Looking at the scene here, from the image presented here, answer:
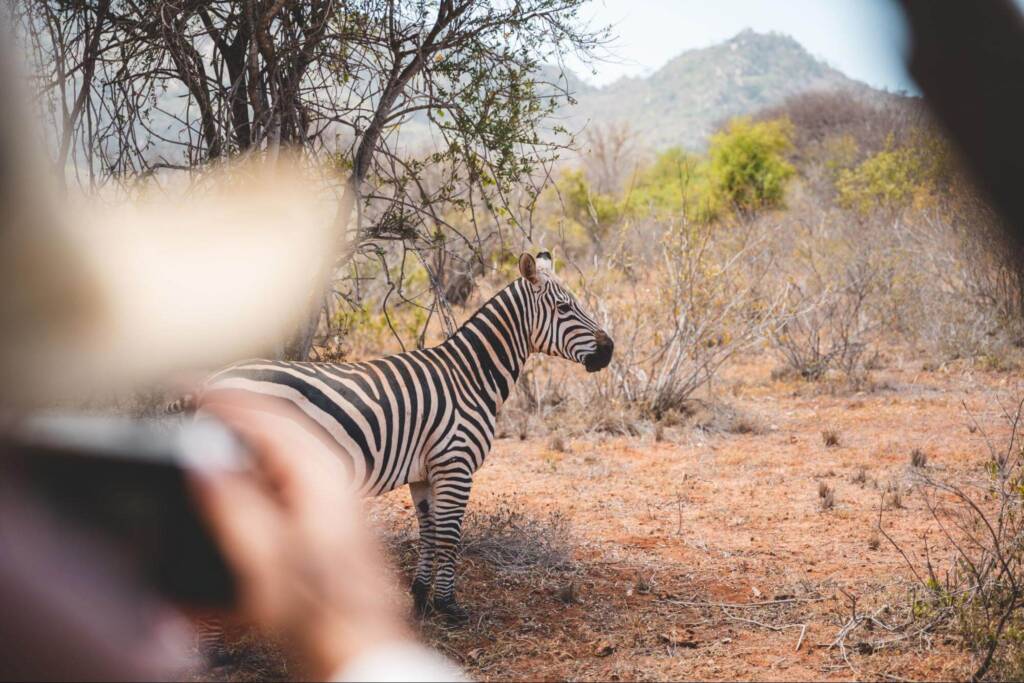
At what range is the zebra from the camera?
358cm

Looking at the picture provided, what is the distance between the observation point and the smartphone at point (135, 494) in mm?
3652

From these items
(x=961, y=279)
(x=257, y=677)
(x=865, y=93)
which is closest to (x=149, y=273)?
(x=257, y=677)

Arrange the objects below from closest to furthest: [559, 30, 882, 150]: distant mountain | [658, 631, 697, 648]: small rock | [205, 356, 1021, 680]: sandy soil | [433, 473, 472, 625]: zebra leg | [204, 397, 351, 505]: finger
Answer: [204, 397, 351, 505]: finger, [205, 356, 1021, 680]: sandy soil, [658, 631, 697, 648]: small rock, [433, 473, 472, 625]: zebra leg, [559, 30, 882, 150]: distant mountain

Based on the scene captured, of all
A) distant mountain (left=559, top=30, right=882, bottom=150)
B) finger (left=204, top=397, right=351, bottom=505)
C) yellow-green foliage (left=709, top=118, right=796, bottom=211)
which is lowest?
finger (left=204, top=397, right=351, bottom=505)

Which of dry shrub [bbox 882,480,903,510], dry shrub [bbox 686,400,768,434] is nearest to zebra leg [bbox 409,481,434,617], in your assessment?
dry shrub [bbox 882,480,903,510]

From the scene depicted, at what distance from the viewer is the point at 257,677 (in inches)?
140

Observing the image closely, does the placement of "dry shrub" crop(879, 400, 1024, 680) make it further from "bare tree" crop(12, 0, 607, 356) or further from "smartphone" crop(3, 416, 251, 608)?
"smartphone" crop(3, 416, 251, 608)

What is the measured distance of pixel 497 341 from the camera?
4422 millimetres

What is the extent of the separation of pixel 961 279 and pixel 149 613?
10.4 meters

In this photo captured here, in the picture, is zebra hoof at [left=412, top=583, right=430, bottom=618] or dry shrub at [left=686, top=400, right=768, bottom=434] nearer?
zebra hoof at [left=412, top=583, right=430, bottom=618]

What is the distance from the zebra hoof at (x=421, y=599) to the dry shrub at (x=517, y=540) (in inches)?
27.4

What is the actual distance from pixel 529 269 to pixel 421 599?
1.86 m

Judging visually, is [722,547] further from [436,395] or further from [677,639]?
[436,395]

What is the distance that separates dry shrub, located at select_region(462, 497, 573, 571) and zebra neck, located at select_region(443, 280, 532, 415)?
1.17 meters
